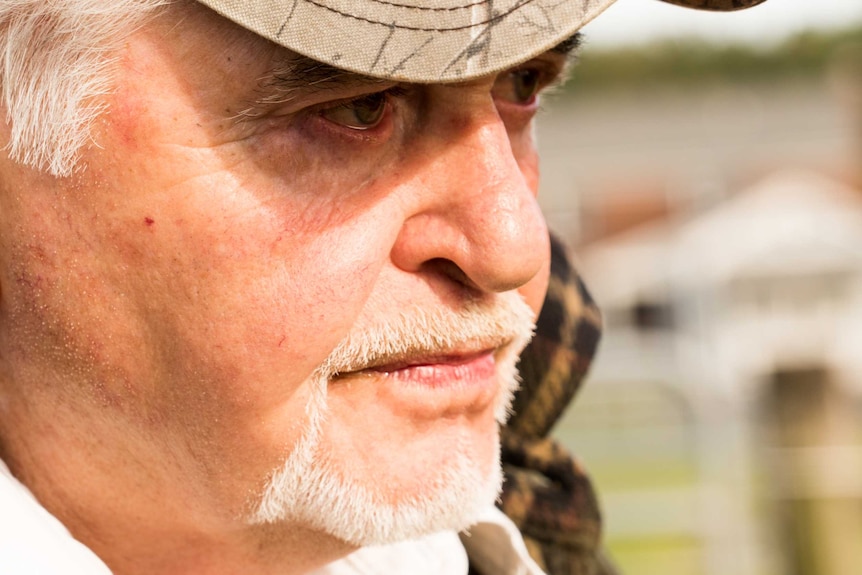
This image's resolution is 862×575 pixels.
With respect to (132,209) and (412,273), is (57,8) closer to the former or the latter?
(132,209)

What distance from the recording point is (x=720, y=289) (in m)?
31.8

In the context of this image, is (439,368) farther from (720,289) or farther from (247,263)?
(720,289)

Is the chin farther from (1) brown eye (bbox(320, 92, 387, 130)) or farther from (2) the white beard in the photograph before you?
(1) brown eye (bbox(320, 92, 387, 130))

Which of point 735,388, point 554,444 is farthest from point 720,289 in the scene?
point 554,444

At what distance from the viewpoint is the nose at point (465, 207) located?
4.52ft

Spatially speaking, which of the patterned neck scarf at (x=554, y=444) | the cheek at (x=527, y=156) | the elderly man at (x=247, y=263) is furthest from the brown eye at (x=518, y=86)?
the patterned neck scarf at (x=554, y=444)

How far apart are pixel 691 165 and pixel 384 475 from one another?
4922cm

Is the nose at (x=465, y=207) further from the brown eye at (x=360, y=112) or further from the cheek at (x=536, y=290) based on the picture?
the cheek at (x=536, y=290)

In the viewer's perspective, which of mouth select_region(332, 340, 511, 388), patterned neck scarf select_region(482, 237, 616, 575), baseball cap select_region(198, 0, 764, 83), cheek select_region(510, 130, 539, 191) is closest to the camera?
baseball cap select_region(198, 0, 764, 83)

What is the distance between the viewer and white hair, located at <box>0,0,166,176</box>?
1.30 meters

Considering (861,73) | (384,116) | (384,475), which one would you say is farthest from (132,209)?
(861,73)

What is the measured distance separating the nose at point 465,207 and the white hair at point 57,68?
397mm

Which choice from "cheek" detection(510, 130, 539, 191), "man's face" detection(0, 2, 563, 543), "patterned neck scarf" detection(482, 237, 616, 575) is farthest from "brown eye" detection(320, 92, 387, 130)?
"patterned neck scarf" detection(482, 237, 616, 575)

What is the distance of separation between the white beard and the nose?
0.30 ft
